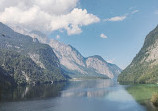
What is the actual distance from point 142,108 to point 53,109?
51.7 m

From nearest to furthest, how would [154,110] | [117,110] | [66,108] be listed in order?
[154,110]
[117,110]
[66,108]

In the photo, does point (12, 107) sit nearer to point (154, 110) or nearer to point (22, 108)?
point (22, 108)

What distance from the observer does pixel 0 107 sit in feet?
499

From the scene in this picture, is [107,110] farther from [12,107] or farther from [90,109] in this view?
[12,107]

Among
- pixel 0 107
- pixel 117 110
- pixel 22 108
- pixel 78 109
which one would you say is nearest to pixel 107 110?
pixel 117 110

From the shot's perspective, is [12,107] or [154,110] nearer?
[154,110]

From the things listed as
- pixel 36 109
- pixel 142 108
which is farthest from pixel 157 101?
pixel 36 109

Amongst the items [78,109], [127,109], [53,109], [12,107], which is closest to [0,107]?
[12,107]

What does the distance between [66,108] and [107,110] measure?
83.4 ft

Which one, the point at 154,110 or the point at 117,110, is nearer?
the point at 154,110

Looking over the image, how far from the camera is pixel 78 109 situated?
147500mm

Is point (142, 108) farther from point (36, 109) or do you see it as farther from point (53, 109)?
point (36, 109)

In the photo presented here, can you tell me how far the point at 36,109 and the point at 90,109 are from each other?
104ft

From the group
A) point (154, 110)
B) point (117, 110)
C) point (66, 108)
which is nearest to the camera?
point (154, 110)
